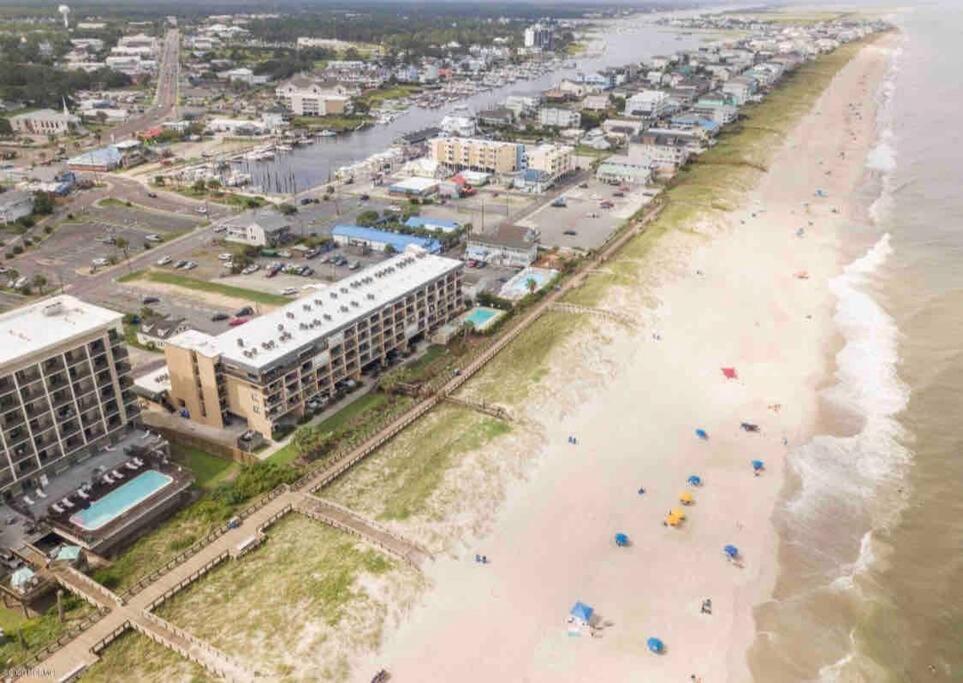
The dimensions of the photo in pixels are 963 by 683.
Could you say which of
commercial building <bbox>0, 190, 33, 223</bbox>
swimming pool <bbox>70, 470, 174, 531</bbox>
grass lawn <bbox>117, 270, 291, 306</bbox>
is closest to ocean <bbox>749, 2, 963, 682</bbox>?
swimming pool <bbox>70, 470, 174, 531</bbox>

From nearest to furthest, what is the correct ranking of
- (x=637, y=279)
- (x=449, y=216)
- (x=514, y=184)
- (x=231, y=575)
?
(x=231, y=575)
(x=637, y=279)
(x=449, y=216)
(x=514, y=184)

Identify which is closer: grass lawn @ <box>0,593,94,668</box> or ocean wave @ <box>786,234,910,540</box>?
grass lawn @ <box>0,593,94,668</box>

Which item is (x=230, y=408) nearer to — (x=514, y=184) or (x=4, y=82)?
(x=514, y=184)

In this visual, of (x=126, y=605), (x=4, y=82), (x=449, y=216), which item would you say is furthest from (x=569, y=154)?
(x=4, y=82)

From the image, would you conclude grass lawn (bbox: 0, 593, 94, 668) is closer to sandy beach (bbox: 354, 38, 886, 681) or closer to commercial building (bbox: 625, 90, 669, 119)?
sandy beach (bbox: 354, 38, 886, 681)

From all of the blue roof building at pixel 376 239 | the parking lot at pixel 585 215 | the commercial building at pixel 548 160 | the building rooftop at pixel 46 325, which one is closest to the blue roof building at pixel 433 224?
the blue roof building at pixel 376 239

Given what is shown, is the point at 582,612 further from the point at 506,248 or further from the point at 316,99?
the point at 316,99
